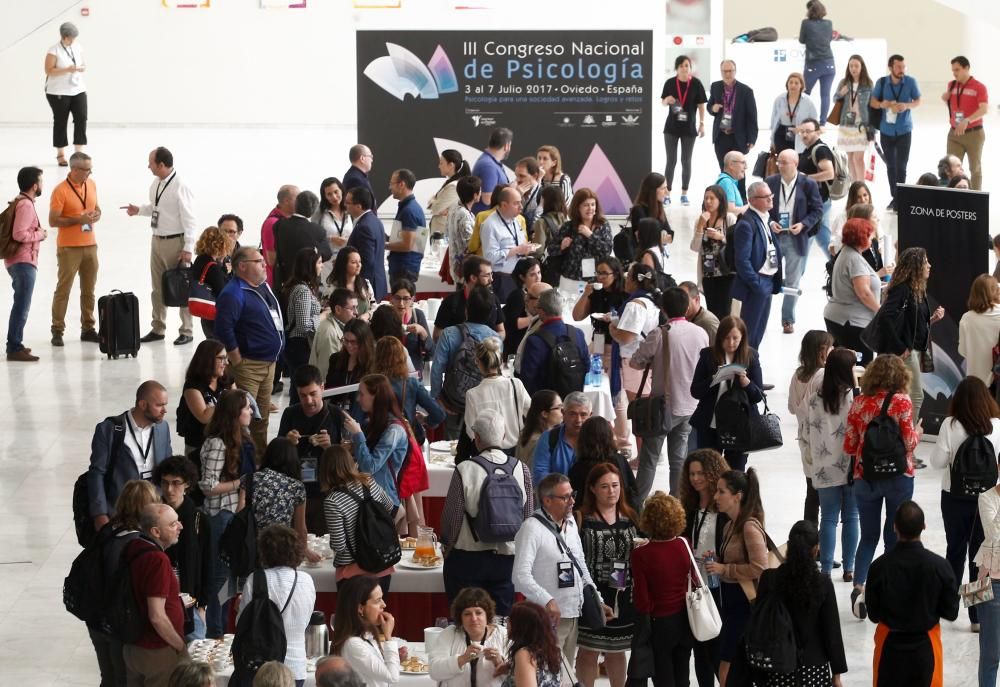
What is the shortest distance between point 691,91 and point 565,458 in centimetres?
1097

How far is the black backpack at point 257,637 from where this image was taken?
5777 millimetres

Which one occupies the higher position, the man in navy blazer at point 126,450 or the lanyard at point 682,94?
the lanyard at point 682,94

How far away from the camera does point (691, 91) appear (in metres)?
17.6

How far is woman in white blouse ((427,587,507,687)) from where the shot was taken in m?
5.69

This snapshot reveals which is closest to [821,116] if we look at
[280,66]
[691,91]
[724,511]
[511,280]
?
[691,91]

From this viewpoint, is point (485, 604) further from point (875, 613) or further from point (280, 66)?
point (280, 66)

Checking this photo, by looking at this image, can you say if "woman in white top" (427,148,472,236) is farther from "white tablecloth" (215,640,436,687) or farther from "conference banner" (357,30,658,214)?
"white tablecloth" (215,640,436,687)

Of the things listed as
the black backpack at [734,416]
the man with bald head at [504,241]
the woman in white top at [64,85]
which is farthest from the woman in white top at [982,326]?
the woman in white top at [64,85]

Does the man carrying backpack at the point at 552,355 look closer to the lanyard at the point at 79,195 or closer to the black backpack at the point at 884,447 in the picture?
the black backpack at the point at 884,447

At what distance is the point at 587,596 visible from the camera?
20.8 feet

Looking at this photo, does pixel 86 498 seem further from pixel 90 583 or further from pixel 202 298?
pixel 202 298

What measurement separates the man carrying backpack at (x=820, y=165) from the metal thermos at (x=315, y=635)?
8.04 m

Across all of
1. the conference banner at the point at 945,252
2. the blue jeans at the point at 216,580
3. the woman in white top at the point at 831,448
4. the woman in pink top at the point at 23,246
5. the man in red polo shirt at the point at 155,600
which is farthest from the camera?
the woman in pink top at the point at 23,246

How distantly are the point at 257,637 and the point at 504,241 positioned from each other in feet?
17.8
